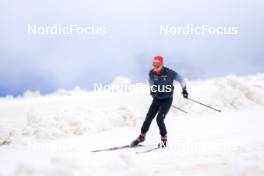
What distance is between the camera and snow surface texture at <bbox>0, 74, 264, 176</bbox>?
11.6 feet

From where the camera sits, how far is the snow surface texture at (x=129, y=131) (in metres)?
3.55

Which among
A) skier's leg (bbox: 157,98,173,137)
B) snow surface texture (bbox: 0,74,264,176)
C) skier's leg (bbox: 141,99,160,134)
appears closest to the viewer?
snow surface texture (bbox: 0,74,264,176)

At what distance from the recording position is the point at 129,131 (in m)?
5.52

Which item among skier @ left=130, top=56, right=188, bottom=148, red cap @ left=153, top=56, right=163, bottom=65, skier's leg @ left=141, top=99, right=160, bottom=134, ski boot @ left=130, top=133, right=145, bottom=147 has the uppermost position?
red cap @ left=153, top=56, right=163, bottom=65

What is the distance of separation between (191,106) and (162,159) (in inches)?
92.7

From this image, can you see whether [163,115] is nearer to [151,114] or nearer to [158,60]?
[151,114]

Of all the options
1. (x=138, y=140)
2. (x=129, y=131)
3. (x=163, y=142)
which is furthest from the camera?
(x=129, y=131)

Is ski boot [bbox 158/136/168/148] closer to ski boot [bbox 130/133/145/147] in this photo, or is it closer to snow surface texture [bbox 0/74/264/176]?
snow surface texture [bbox 0/74/264/176]

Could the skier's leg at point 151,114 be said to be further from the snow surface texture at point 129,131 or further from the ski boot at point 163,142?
the ski boot at point 163,142

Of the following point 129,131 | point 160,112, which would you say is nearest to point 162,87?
point 160,112

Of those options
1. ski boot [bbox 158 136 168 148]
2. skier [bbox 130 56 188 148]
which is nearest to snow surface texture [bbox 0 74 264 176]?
ski boot [bbox 158 136 168 148]

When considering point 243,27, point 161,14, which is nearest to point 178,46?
point 161,14

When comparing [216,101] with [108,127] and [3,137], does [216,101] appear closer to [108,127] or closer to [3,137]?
[108,127]

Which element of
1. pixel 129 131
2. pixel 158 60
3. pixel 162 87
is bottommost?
pixel 129 131
